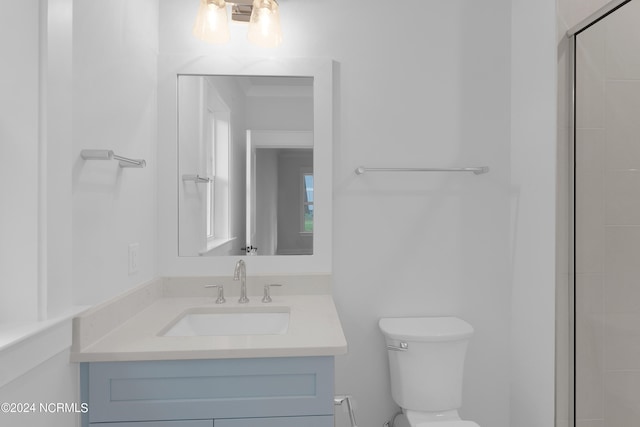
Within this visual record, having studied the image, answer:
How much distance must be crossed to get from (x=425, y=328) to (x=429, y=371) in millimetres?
168

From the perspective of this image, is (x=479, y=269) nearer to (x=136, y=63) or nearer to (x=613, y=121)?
(x=613, y=121)

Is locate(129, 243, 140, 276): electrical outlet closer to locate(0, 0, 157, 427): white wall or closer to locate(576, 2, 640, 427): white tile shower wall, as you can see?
locate(0, 0, 157, 427): white wall

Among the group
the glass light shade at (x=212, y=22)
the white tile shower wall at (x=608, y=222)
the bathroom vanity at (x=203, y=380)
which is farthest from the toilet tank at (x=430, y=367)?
the glass light shade at (x=212, y=22)

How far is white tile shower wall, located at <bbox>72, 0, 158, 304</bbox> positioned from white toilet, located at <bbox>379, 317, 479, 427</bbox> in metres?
1.07

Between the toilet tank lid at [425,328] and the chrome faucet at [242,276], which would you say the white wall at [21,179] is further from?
the toilet tank lid at [425,328]

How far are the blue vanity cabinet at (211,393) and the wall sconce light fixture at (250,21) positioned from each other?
1.18 meters

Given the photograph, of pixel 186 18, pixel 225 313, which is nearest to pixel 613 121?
pixel 225 313

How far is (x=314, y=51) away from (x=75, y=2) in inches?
37.2

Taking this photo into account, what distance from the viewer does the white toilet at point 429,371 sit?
1.62 metres

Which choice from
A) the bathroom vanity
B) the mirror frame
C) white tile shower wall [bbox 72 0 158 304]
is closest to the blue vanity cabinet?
the bathroom vanity

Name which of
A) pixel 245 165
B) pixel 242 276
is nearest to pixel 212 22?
pixel 245 165

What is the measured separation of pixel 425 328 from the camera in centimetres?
169

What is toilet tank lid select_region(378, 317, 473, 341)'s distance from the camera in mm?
1610

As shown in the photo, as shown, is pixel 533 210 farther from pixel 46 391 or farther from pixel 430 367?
pixel 46 391
